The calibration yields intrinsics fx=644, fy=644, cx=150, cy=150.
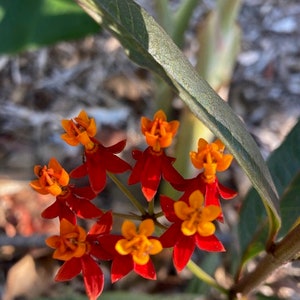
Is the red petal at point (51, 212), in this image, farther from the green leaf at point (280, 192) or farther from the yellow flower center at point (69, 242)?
the green leaf at point (280, 192)

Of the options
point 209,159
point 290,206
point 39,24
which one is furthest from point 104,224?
point 39,24

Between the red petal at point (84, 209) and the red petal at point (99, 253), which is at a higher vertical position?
the red petal at point (84, 209)

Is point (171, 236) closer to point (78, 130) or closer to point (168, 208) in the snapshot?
point (168, 208)

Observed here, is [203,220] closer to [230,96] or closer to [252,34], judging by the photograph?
[230,96]

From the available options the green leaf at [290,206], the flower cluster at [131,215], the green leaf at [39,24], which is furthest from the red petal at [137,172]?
the green leaf at [39,24]

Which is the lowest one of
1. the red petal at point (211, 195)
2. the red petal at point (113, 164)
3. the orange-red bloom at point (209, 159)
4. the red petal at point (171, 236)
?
the red petal at point (113, 164)

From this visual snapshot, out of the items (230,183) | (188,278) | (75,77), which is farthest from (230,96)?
(188,278)
